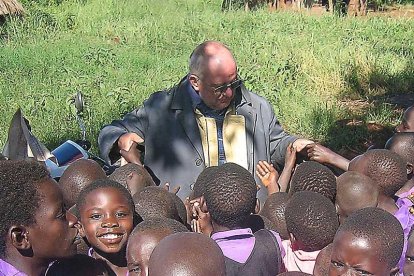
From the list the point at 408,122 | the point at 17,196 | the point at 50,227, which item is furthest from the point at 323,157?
the point at 17,196

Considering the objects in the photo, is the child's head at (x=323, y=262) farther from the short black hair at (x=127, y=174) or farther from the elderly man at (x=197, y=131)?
the elderly man at (x=197, y=131)

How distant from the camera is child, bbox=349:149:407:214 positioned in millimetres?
3223

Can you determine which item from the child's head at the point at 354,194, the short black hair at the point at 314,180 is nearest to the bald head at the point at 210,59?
the short black hair at the point at 314,180

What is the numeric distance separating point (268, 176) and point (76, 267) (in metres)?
1.49

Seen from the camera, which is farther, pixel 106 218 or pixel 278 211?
pixel 278 211

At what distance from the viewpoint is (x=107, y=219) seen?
107 inches

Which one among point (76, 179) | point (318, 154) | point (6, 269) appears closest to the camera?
point (6, 269)

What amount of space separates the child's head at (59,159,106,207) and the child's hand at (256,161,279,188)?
2.95ft

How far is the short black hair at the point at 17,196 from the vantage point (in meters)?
2.22

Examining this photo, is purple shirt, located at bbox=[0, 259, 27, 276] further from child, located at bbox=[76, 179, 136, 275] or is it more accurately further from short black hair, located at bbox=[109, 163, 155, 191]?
short black hair, located at bbox=[109, 163, 155, 191]

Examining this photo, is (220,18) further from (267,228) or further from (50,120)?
(267,228)

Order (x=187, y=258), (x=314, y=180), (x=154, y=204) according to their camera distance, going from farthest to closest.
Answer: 1. (x=314, y=180)
2. (x=154, y=204)
3. (x=187, y=258)

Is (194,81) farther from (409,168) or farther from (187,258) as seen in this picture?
(187,258)

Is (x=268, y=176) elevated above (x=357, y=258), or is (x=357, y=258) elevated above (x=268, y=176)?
(x=357, y=258)
